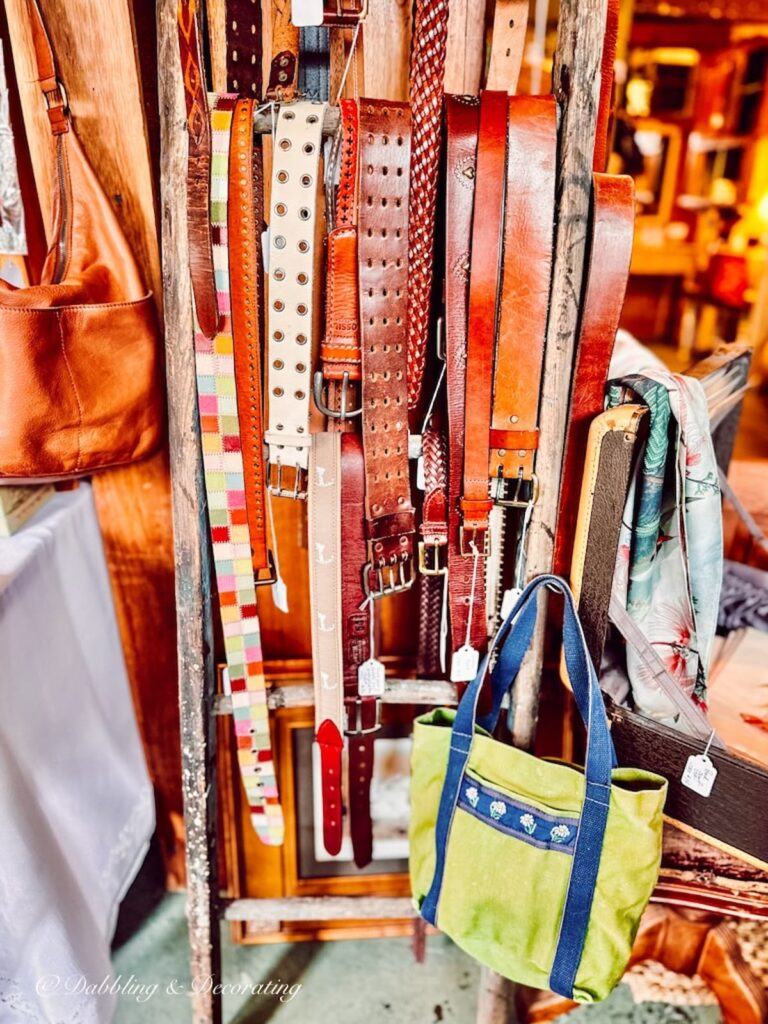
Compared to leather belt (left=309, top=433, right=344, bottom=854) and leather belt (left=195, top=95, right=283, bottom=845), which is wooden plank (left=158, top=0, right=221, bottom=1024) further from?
leather belt (left=309, top=433, right=344, bottom=854)

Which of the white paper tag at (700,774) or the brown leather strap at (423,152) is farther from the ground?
the brown leather strap at (423,152)

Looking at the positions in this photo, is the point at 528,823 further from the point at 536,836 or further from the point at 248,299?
the point at 248,299

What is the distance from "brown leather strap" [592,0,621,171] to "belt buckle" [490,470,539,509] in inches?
19.9

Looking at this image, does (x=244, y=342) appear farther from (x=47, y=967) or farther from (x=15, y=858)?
(x=47, y=967)

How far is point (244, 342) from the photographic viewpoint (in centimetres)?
117

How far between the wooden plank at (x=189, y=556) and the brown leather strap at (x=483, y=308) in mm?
447

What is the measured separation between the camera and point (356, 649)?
4.39ft

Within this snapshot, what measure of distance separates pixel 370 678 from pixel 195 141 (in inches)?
36.5

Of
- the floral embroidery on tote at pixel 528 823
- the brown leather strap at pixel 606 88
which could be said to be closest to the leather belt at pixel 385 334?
the brown leather strap at pixel 606 88

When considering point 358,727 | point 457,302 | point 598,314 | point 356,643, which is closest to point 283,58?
point 457,302

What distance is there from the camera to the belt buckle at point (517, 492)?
125 cm

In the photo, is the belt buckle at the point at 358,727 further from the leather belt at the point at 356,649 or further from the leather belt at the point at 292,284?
the leather belt at the point at 292,284

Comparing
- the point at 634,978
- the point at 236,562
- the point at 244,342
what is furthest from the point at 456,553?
the point at 634,978

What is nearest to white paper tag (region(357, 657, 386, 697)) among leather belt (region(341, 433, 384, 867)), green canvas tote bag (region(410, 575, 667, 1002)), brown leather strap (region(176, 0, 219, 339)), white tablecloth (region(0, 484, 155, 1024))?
leather belt (region(341, 433, 384, 867))
